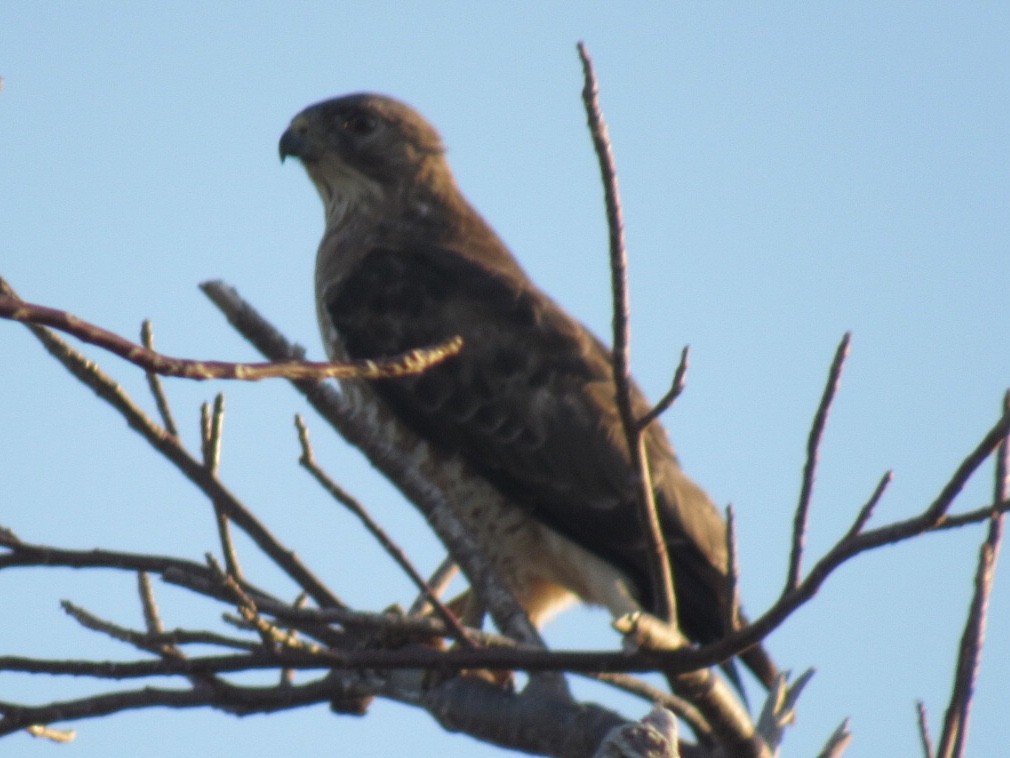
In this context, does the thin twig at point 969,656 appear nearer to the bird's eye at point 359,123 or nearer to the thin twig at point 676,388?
the thin twig at point 676,388

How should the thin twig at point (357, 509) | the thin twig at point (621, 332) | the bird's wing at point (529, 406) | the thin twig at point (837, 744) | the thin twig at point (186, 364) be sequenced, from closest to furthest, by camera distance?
1. the thin twig at point (186, 364)
2. the thin twig at point (621, 332)
3. the thin twig at point (357, 509)
4. the thin twig at point (837, 744)
5. the bird's wing at point (529, 406)

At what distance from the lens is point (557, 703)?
3494 millimetres

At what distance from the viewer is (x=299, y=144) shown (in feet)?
22.4

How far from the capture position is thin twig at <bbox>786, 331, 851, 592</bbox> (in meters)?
2.66

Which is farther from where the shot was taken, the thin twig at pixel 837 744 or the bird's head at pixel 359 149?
the bird's head at pixel 359 149

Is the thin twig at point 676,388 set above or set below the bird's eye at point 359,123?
below

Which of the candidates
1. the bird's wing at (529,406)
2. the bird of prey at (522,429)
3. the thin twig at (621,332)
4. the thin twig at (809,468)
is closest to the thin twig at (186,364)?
the thin twig at (621,332)

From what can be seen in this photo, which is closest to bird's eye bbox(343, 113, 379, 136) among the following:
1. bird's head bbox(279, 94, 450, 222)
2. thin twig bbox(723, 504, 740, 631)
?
bird's head bbox(279, 94, 450, 222)

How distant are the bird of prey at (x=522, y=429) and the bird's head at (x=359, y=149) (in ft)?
1.81

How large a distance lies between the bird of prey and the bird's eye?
0.79 metres

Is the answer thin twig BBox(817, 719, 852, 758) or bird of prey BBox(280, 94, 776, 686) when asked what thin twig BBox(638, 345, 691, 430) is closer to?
thin twig BBox(817, 719, 852, 758)

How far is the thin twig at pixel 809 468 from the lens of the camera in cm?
266

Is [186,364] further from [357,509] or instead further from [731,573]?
[731,573]

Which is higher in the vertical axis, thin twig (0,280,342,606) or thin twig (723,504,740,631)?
thin twig (0,280,342,606)
